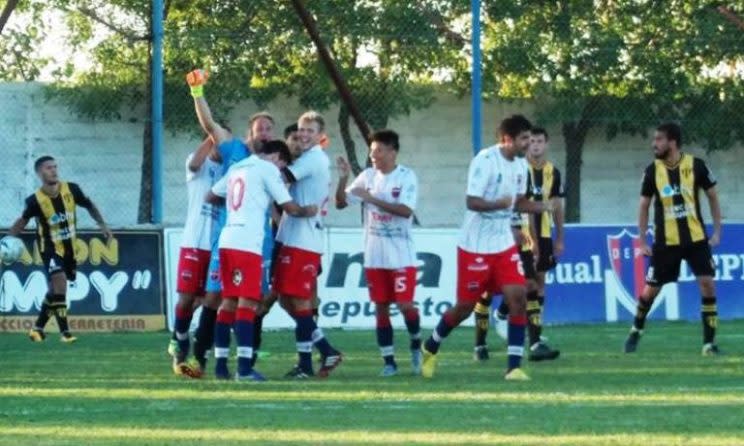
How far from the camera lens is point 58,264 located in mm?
21484

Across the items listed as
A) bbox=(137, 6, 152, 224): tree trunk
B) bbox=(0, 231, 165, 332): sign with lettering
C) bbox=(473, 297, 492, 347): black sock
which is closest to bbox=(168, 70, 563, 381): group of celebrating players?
bbox=(473, 297, 492, 347): black sock

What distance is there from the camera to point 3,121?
30234 millimetres

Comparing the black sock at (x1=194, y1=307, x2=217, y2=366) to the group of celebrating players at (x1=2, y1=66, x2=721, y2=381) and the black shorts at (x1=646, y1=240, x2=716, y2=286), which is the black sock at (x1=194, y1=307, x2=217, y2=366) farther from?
the black shorts at (x1=646, y1=240, x2=716, y2=286)

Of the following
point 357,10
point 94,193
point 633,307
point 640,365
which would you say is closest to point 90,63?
point 94,193

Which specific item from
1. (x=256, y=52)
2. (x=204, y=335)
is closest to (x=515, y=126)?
(x=204, y=335)

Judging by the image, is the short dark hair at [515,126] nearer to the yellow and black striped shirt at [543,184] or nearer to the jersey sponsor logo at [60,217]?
the yellow and black striped shirt at [543,184]

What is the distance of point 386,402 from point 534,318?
528 cm

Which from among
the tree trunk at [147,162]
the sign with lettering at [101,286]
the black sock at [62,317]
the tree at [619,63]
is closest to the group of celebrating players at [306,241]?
the black sock at [62,317]

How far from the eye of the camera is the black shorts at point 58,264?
21397mm

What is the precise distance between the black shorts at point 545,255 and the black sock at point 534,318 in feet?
1.32

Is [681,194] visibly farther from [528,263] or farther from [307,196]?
[307,196]

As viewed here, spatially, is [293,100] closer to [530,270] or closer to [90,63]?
[90,63]

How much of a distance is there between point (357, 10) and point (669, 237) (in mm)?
8686

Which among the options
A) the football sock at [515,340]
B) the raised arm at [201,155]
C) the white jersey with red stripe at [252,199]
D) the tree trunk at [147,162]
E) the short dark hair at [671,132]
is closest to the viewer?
the white jersey with red stripe at [252,199]
